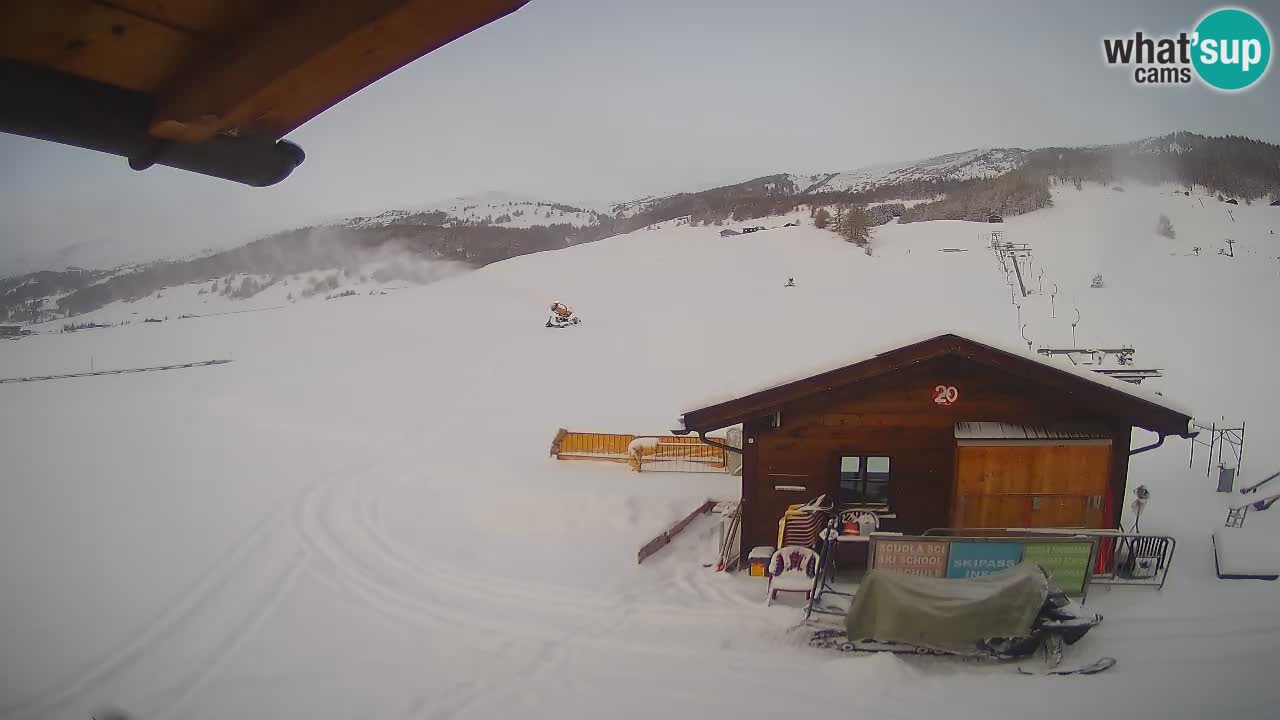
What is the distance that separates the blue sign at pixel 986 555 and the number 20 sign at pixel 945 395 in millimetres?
2739

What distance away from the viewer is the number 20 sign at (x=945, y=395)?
38.1ft

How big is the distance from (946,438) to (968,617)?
398cm

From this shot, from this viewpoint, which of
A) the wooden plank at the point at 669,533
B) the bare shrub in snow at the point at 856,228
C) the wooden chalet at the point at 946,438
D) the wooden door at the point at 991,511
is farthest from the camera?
the bare shrub in snow at the point at 856,228

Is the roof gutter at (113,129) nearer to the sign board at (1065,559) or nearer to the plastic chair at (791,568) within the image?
the plastic chair at (791,568)

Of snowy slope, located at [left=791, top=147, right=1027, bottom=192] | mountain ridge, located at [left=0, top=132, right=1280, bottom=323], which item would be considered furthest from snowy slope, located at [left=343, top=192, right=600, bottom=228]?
snowy slope, located at [left=791, top=147, right=1027, bottom=192]

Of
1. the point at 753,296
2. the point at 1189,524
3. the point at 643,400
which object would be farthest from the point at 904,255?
the point at 1189,524

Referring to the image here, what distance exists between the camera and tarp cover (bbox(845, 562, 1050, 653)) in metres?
8.52

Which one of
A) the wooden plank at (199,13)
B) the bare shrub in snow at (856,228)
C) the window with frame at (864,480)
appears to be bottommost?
the window with frame at (864,480)

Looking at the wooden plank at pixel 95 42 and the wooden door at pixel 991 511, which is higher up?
the wooden plank at pixel 95 42

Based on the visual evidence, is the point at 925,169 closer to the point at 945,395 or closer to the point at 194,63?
the point at 945,395

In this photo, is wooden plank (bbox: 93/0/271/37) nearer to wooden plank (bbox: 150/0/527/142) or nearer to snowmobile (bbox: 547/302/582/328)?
wooden plank (bbox: 150/0/527/142)

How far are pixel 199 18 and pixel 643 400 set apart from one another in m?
26.0

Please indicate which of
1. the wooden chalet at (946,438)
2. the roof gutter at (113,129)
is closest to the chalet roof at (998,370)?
the wooden chalet at (946,438)

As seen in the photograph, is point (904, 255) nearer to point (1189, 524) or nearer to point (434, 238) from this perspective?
point (1189, 524)
